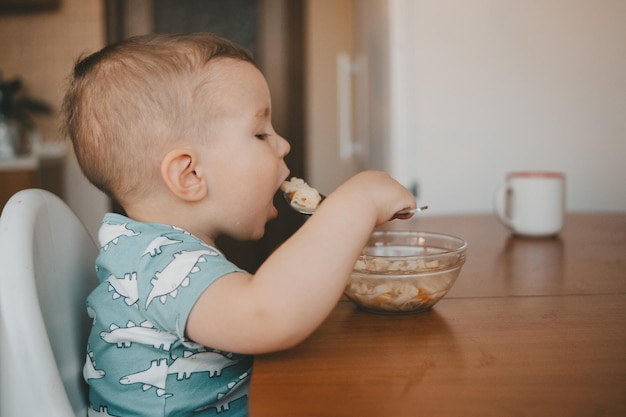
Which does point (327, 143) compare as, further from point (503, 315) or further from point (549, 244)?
point (503, 315)

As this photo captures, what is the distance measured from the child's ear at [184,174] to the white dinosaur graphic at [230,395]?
0.24 meters

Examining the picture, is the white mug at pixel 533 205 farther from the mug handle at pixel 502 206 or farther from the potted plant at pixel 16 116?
the potted plant at pixel 16 116

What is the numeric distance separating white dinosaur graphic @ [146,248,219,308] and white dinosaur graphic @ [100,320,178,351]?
73 mm

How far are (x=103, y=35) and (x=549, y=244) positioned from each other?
305 centimetres

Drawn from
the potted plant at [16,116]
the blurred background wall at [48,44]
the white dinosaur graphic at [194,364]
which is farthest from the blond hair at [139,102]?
the blurred background wall at [48,44]

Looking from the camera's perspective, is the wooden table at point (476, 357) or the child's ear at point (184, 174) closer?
the wooden table at point (476, 357)

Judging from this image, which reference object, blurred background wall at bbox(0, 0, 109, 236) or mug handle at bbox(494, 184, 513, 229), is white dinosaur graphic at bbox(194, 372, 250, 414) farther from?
blurred background wall at bbox(0, 0, 109, 236)

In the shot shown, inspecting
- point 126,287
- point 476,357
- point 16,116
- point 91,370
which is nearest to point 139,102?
point 126,287

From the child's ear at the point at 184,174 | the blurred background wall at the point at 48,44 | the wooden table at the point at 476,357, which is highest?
the blurred background wall at the point at 48,44

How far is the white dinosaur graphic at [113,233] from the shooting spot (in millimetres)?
854

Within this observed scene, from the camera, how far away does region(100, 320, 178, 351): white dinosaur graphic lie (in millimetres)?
810

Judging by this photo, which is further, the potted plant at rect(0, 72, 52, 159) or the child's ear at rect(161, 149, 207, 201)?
the potted plant at rect(0, 72, 52, 159)

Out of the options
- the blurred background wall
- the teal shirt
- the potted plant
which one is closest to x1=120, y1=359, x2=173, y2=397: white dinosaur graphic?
the teal shirt

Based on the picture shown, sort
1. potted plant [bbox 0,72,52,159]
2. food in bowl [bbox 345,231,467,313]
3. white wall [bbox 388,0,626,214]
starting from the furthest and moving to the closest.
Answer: potted plant [bbox 0,72,52,159] < white wall [bbox 388,0,626,214] < food in bowl [bbox 345,231,467,313]
